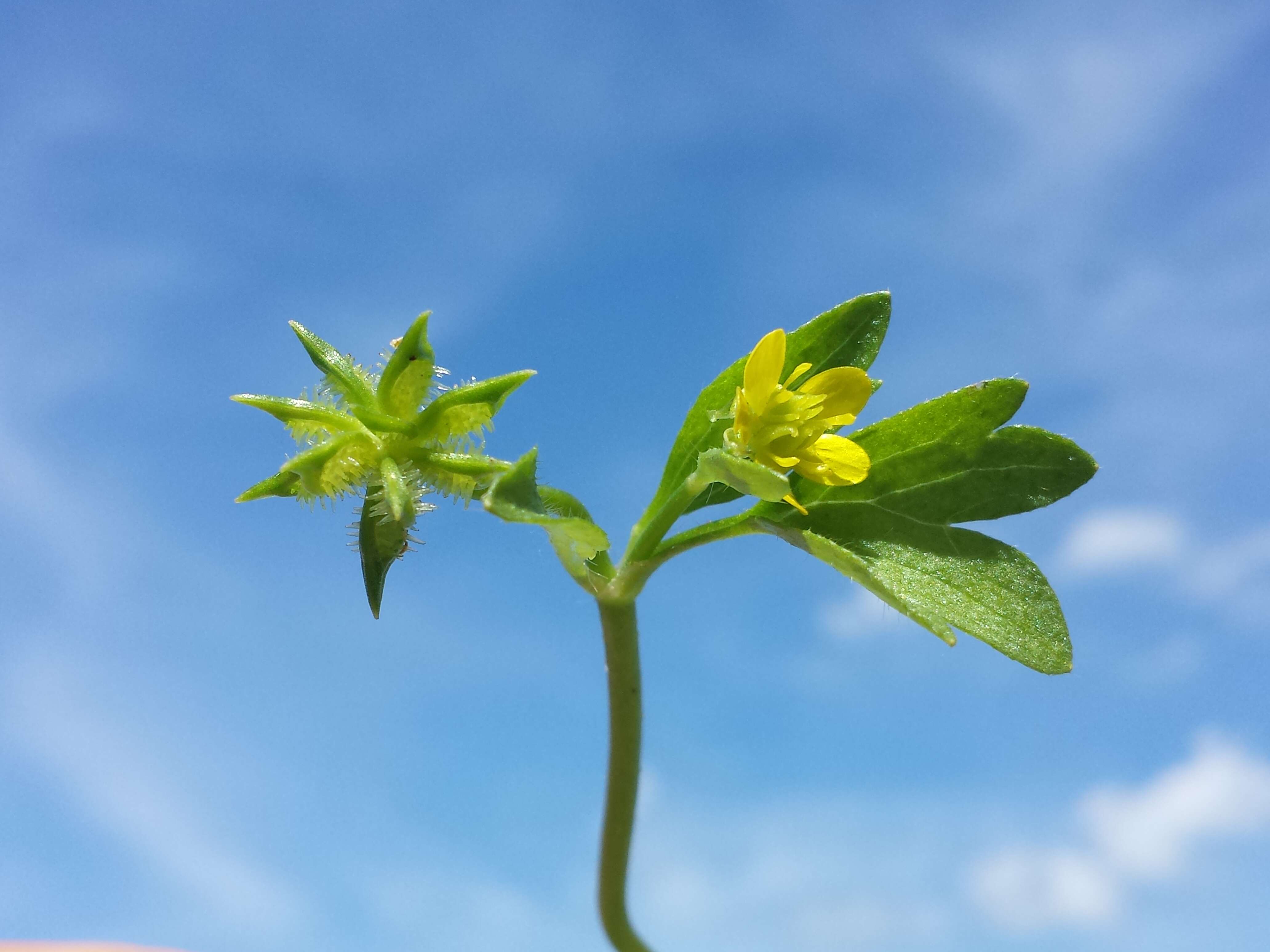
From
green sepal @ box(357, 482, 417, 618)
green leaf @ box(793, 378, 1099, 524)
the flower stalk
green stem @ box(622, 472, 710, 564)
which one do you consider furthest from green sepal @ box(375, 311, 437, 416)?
green leaf @ box(793, 378, 1099, 524)

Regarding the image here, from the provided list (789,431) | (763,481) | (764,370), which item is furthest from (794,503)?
(764,370)

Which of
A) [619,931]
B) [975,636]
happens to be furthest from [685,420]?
[619,931]

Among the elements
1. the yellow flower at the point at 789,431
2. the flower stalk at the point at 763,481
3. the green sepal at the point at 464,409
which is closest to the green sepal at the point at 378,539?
the flower stalk at the point at 763,481

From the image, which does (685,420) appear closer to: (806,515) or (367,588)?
(806,515)

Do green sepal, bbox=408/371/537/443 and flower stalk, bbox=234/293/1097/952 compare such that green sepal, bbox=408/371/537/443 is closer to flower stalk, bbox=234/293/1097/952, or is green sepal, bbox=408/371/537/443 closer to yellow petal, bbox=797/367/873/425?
flower stalk, bbox=234/293/1097/952

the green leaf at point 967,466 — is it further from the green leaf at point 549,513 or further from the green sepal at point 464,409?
the green sepal at point 464,409

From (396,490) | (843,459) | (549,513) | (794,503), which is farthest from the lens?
(843,459)

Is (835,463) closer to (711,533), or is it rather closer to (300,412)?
(711,533)
